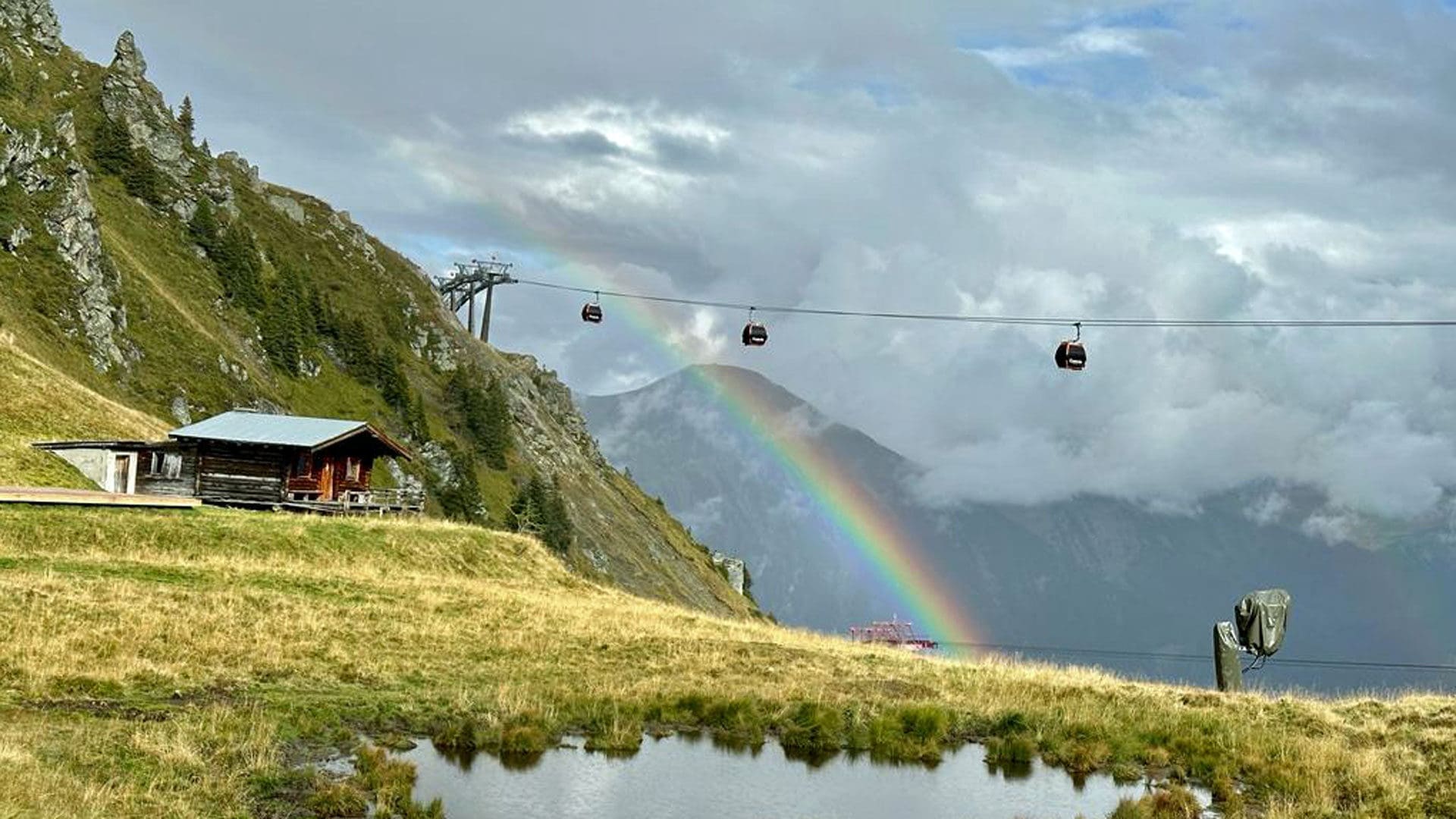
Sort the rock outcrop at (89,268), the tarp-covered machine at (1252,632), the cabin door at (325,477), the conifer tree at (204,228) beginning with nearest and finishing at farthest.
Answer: the tarp-covered machine at (1252,632)
the cabin door at (325,477)
the rock outcrop at (89,268)
the conifer tree at (204,228)

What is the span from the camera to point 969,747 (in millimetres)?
32406

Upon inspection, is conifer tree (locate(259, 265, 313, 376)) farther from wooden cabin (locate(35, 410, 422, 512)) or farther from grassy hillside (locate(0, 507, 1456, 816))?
grassy hillside (locate(0, 507, 1456, 816))

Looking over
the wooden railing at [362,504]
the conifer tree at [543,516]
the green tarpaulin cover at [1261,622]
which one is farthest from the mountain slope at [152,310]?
the green tarpaulin cover at [1261,622]

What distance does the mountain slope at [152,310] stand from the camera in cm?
10756

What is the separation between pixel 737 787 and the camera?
26703mm

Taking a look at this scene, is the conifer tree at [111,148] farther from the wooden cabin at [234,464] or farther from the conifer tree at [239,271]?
the wooden cabin at [234,464]

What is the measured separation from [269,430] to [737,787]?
60.7 metres

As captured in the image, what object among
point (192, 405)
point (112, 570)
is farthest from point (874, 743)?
point (192, 405)

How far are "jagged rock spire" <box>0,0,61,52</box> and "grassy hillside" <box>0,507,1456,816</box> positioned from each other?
5450 inches

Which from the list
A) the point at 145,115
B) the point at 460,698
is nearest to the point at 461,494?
the point at 145,115

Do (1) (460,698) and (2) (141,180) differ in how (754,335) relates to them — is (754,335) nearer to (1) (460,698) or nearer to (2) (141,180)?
(1) (460,698)

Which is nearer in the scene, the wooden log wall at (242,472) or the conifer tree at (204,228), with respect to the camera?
the wooden log wall at (242,472)

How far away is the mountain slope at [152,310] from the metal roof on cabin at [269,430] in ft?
27.5

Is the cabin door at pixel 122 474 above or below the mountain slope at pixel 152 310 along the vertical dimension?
below
